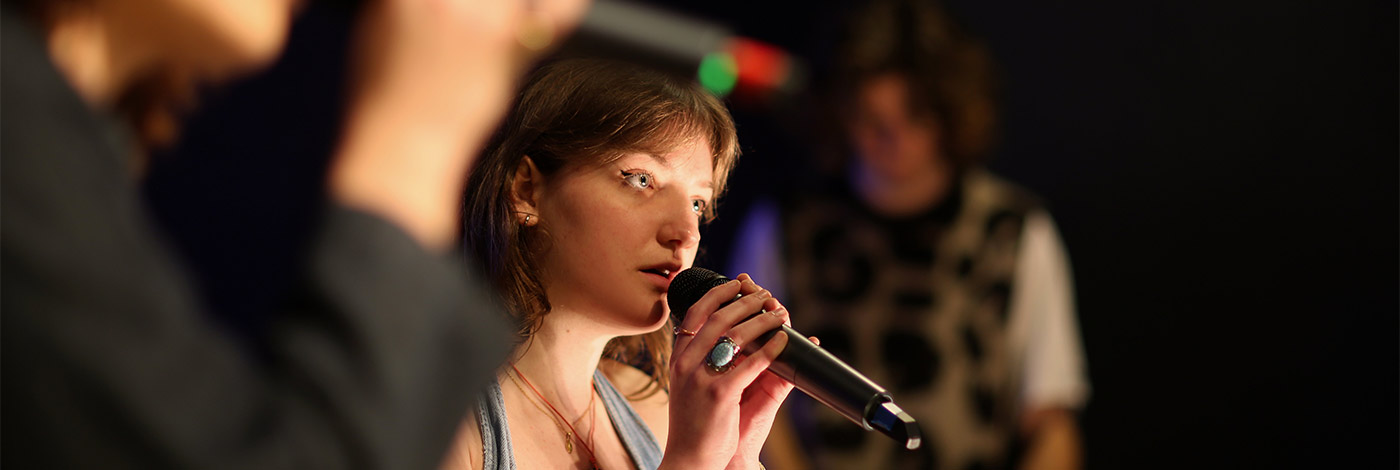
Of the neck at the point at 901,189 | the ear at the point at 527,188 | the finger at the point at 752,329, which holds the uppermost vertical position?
the neck at the point at 901,189

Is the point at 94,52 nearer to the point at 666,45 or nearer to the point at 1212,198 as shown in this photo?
the point at 666,45

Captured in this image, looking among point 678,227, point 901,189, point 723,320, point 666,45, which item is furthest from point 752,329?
point 901,189

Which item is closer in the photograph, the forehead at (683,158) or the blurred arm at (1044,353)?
the forehead at (683,158)

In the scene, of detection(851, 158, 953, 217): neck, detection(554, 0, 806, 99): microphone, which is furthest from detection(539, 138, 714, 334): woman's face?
detection(851, 158, 953, 217): neck

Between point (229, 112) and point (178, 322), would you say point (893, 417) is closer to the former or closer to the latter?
point (178, 322)

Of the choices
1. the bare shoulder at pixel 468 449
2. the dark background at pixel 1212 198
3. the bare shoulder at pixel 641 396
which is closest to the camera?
the bare shoulder at pixel 468 449

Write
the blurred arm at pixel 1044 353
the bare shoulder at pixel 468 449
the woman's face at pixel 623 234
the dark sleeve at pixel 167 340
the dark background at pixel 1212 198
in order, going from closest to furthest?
the dark sleeve at pixel 167 340
the bare shoulder at pixel 468 449
the woman's face at pixel 623 234
the blurred arm at pixel 1044 353
the dark background at pixel 1212 198

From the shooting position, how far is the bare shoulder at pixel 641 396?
1.32 metres

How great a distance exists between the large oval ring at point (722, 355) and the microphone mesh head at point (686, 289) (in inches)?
2.9

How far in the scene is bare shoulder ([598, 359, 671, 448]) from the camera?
1.32 m

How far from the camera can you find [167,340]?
527 mm

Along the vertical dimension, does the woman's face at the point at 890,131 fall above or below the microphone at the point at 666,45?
above

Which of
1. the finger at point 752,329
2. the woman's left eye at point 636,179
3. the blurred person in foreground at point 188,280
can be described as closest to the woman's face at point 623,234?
the woman's left eye at point 636,179

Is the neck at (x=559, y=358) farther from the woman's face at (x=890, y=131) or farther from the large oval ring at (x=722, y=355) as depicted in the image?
the woman's face at (x=890, y=131)
